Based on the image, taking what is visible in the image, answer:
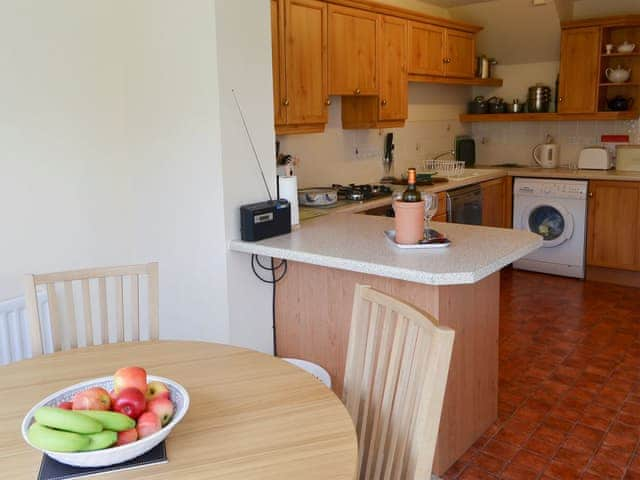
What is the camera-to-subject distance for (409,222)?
93.9 inches

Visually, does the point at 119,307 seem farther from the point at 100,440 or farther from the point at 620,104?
the point at 620,104

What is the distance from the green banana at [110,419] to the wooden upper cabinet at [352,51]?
2.90m

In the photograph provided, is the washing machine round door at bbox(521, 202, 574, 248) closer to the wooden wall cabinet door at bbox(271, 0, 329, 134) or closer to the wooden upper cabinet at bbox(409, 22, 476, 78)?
the wooden upper cabinet at bbox(409, 22, 476, 78)

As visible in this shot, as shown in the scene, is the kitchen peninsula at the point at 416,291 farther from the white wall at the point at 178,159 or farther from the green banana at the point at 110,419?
the green banana at the point at 110,419

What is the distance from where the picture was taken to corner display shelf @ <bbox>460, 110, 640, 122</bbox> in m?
5.02

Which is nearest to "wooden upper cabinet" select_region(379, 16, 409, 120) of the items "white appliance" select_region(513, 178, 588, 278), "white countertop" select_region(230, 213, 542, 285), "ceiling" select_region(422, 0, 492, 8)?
"ceiling" select_region(422, 0, 492, 8)

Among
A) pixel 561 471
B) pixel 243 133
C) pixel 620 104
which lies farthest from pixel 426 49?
pixel 561 471

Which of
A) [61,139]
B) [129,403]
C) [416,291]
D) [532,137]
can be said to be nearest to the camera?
[129,403]

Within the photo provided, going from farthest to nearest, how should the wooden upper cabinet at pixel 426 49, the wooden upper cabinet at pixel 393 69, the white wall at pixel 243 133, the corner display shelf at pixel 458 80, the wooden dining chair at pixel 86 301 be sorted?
the corner display shelf at pixel 458 80, the wooden upper cabinet at pixel 426 49, the wooden upper cabinet at pixel 393 69, the white wall at pixel 243 133, the wooden dining chair at pixel 86 301

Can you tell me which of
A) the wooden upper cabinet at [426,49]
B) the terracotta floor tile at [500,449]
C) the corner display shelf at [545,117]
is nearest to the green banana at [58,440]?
the terracotta floor tile at [500,449]

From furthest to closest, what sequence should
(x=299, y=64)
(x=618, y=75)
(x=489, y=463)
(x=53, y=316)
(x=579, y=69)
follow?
(x=579, y=69) → (x=618, y=75) → (x=299, y=64) → (x=489, y=463) → (x=53, y=316)

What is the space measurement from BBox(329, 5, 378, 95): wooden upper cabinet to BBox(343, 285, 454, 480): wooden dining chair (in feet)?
8.05

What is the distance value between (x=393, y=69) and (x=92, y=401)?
11.7 ft

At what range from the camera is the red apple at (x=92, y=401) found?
1.19 metres
